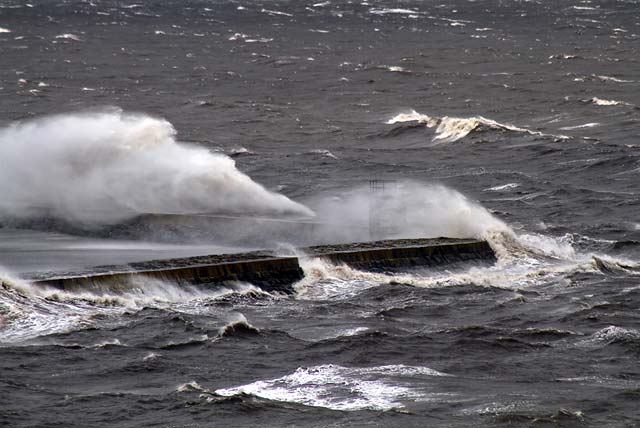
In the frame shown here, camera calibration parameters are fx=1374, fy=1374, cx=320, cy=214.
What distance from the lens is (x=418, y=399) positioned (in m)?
18.3

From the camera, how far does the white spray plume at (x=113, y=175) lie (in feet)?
112

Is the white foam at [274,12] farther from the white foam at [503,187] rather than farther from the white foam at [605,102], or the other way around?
the white foam at [503,187]

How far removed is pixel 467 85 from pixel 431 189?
118 feet

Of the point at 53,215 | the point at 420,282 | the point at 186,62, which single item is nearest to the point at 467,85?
the point at 186,62

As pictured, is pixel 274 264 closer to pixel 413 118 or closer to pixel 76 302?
pixel 76 302

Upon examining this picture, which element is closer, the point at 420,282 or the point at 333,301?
the point at 333,301

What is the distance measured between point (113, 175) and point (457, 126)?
20.2 metres

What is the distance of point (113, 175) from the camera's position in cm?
3644

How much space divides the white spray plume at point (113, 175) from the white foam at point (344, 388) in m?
13.9

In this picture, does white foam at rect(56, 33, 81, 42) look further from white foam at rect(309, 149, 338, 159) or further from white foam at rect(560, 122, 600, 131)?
white foam at rect(309, 149, 338, 159)

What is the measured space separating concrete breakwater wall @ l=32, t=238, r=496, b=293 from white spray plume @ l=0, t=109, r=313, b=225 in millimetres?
5939

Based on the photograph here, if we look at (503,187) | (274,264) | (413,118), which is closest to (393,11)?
(413,118)

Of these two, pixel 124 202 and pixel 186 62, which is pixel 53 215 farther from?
pixel 186 62

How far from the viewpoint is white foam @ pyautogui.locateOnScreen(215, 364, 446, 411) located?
18.1 metres
